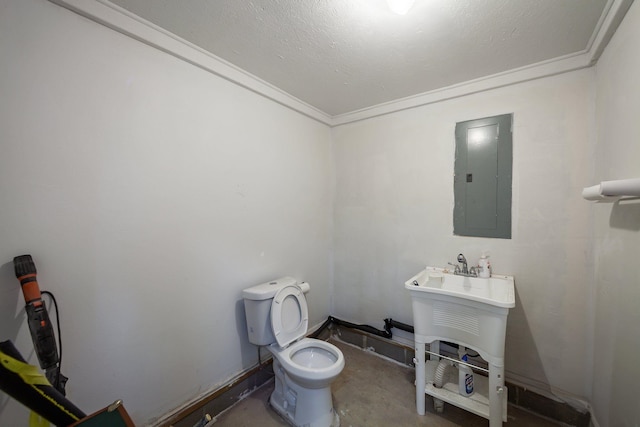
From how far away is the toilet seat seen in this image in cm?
171

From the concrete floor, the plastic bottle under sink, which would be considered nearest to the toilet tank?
the concrete floor

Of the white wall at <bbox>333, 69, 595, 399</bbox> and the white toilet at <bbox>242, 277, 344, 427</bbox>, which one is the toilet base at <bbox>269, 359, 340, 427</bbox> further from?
the white wall at <bbox>333, 69, 595, 399</bbox>

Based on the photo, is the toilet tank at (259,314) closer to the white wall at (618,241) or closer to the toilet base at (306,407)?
the toilet base at (306,407)

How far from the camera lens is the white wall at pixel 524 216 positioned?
5.15ft

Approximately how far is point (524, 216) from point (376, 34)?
1.57m

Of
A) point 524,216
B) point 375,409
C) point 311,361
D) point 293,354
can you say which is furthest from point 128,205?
point 524,216

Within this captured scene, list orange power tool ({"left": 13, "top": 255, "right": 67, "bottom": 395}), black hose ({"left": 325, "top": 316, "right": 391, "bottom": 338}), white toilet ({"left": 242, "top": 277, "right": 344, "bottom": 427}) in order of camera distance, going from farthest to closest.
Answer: black hose ({"left": 325, "top": 316, "right": 391, "bottom": 338})
white toilet ({"left": 242, "top": 277, "right": 344, "bottom": 427})
orange power tool ({"left": 13, "top": 255, "right": 67, "bottom": 395})

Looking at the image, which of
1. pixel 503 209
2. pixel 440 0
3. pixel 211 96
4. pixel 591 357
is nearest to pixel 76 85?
pixel 211 96

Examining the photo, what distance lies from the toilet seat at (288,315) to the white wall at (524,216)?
0.87m

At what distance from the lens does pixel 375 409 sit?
171 centimetres

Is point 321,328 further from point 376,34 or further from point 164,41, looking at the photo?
point 164,41

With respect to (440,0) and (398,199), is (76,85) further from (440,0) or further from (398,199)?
(398,199)

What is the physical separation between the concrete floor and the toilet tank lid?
77 cm

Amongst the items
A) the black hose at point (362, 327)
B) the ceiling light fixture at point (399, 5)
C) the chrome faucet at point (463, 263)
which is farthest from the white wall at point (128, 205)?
the chrome faucet at point (463, 263)
